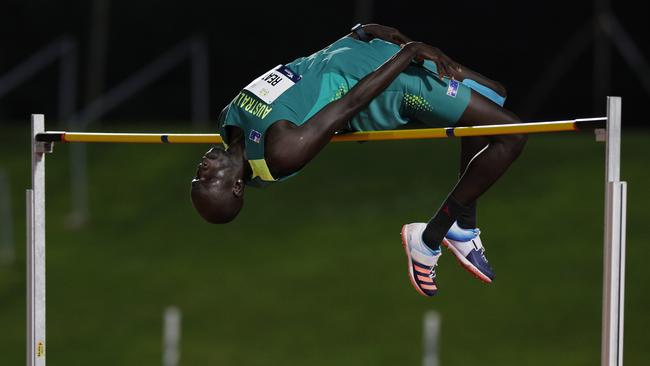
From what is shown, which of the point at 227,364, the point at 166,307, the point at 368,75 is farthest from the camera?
the point at 166,307

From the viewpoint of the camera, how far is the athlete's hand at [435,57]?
15.5ft

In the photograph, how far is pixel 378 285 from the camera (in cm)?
1297

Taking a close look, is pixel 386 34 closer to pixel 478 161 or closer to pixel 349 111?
pixel 349 111

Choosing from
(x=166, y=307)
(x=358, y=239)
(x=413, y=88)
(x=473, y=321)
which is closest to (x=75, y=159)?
(x=166, y=307)

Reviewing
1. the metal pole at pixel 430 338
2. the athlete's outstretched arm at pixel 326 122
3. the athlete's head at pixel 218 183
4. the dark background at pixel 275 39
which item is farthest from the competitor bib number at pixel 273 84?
the dark background at pixel 275 39

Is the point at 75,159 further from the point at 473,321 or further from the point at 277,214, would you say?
the point at 473,321

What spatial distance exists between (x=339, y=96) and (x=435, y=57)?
0.41 metres

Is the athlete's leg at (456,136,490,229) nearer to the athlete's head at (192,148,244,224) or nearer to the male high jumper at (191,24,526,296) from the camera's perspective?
the male high jumper at (191,24,526,296)

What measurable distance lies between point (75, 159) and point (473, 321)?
5.23m

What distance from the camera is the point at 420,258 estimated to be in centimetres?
536

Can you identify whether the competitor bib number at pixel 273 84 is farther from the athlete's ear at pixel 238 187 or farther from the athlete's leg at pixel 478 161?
the athlete's leg at pixel 478 161

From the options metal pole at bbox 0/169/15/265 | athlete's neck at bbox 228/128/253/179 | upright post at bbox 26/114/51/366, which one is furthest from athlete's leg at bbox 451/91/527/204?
metal pole at bbox 0/169/15/265

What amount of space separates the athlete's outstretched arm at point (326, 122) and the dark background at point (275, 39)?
23.1ft

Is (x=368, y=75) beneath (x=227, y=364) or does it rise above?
above
